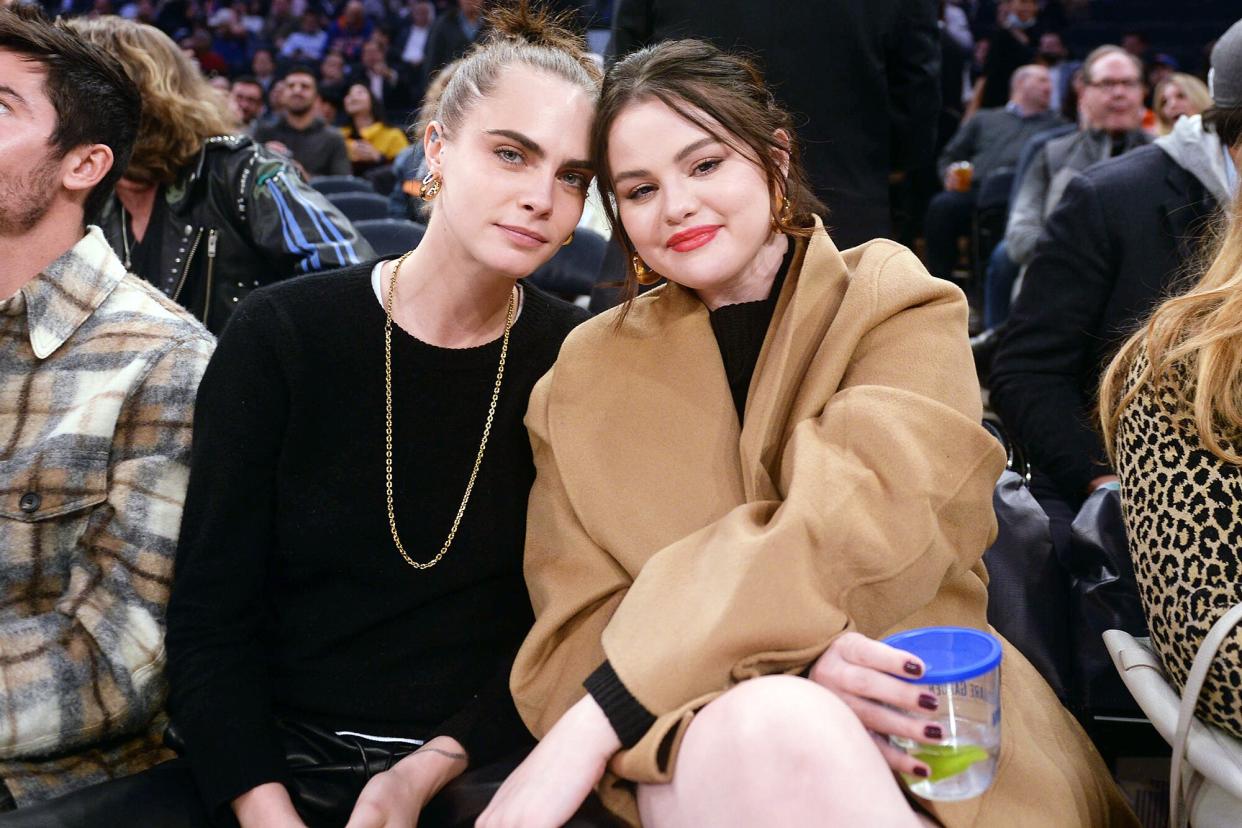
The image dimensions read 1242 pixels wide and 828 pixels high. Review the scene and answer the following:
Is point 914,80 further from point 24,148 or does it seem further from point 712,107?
point 24,148

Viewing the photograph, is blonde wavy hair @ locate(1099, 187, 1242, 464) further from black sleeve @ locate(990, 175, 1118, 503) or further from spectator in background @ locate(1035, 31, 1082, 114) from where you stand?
spectator in background @ locate(1035, 31, 1082, 114)

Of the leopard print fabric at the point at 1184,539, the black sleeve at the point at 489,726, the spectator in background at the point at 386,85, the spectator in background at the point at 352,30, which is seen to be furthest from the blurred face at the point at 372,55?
the leopard print fabric at the point at 1184,539

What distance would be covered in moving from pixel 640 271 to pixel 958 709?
93 cm

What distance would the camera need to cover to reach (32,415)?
1.98 meters

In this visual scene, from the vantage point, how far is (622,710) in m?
1.56

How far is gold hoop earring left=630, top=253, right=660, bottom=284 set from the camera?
6.79 ft

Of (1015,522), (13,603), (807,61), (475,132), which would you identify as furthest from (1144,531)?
(807,61)

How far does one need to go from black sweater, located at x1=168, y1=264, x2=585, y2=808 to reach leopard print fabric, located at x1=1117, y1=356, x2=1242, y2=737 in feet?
2.96

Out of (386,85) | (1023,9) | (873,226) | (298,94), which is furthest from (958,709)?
(386,85)

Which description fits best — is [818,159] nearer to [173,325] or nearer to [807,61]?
[807,61]

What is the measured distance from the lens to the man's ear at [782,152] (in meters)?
1.97

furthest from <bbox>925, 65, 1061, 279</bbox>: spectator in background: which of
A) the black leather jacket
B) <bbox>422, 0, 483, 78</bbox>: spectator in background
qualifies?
the black leather jacket

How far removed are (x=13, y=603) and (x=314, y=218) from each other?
1.32 metres

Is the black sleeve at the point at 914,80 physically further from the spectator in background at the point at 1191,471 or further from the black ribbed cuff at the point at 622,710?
the black ribbed cuff at the point at 622,710
